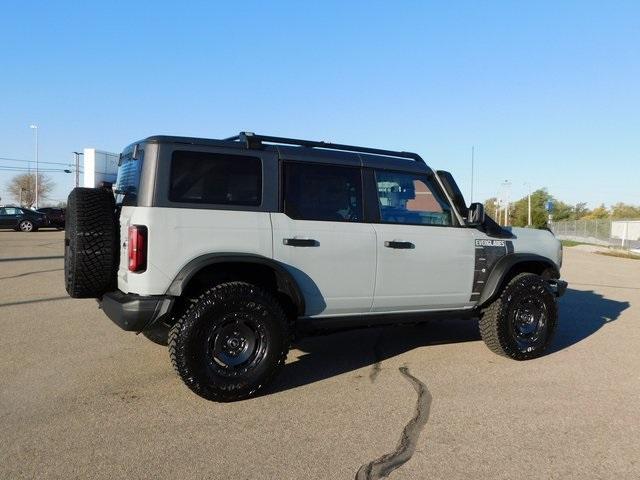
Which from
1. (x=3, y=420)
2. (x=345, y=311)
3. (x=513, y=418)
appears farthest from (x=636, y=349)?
(x=3, y=420)

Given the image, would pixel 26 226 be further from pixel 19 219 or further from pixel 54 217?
pixel 54 217

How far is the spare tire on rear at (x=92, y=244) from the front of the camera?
14.3 feet

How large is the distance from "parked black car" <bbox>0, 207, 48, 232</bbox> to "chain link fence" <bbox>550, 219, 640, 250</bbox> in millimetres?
31796

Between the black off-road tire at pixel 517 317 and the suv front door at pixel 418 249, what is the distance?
0.35 m

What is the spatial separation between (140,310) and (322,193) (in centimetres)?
181

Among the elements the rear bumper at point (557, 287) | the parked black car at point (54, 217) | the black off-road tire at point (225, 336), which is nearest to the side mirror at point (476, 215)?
the rear bumper at point (557, 287)

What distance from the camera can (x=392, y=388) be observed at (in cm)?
470

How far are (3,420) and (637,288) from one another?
12.3 m

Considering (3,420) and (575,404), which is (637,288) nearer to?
(575,404)

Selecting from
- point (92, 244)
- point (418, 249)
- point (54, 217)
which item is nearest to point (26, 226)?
point (54, 217)

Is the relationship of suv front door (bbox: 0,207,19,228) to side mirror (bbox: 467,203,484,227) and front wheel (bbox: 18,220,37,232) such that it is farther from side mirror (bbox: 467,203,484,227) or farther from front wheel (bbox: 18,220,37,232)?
side mirror (bbox: 467,203,484,227)

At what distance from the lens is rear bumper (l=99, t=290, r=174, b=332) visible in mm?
4062

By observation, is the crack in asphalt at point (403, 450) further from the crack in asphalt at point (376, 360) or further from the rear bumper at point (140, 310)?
the rear bumper at point (140, 310)

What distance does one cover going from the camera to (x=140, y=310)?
4055 millimetres
